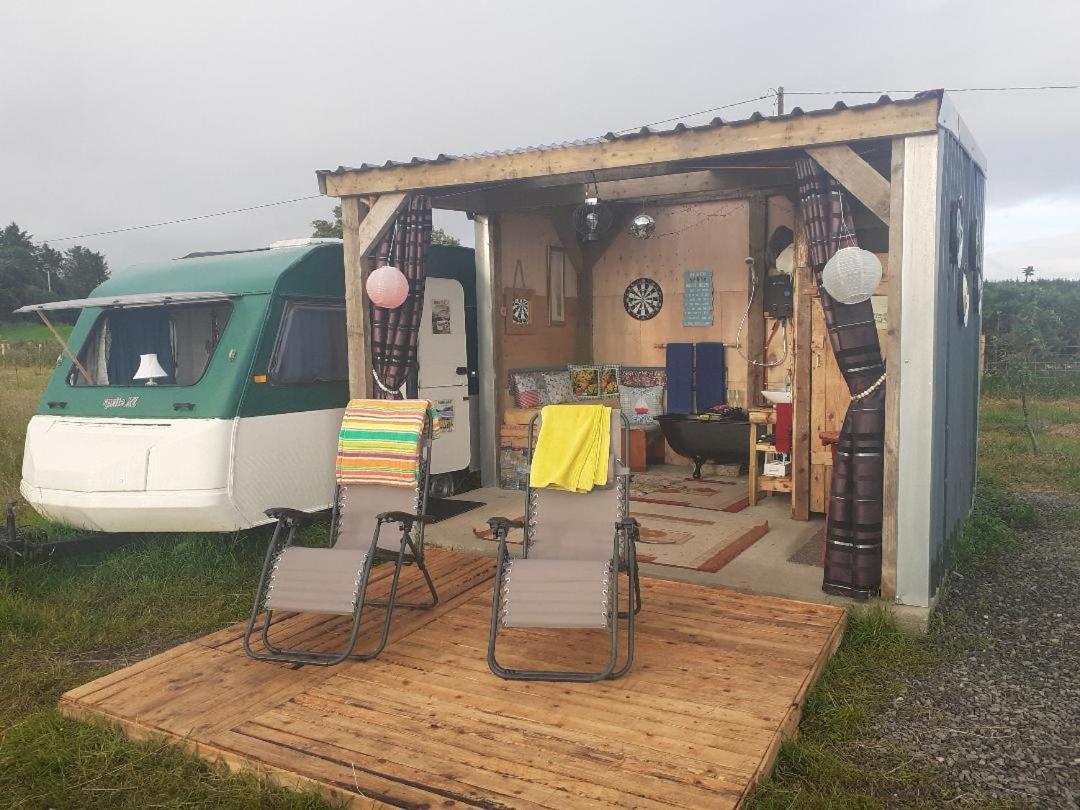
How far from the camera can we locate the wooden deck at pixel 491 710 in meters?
2.82

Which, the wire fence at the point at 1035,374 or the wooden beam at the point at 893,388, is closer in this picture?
the wooden beam at the point at 893,388

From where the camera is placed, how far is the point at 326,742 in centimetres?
313

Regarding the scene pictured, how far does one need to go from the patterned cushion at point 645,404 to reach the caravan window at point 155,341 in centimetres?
419

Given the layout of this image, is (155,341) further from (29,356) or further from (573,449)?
(29,356)

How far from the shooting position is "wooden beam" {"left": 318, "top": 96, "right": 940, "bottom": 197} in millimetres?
4191

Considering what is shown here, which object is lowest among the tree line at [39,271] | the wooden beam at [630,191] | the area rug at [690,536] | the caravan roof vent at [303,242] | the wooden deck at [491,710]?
the wooden deck at [491,710]

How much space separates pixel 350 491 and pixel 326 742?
6.21 feet

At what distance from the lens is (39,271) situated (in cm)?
3212

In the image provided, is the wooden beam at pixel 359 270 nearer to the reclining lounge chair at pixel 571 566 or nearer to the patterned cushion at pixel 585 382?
the reclining lounge chair at pixel 571 566

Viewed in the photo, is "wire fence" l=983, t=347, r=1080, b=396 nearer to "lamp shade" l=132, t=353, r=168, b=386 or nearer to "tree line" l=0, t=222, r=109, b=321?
"lamp shade" l=132, t=353, r=168, b=386

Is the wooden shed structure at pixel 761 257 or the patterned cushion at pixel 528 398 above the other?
the wooden shed structure at pixel 761 257

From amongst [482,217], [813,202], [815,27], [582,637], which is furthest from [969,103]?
[582,637]

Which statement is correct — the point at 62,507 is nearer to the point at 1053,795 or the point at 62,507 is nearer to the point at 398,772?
the point at 398,772

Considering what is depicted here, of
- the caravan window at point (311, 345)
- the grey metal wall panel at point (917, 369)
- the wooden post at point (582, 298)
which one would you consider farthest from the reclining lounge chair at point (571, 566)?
the wooden post at point (582, 298)
